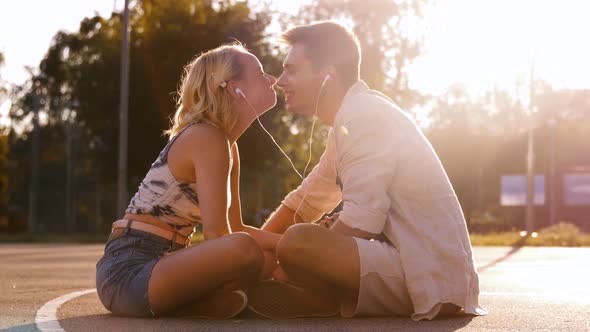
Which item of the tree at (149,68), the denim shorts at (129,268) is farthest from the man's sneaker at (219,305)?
the tree at (149,68)

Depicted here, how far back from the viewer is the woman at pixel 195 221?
551cm

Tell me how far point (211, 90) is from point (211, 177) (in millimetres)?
565

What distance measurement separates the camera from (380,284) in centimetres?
559

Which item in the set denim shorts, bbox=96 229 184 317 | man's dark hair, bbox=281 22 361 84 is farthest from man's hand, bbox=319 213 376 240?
denim shorts, bbox=96 229 184 317

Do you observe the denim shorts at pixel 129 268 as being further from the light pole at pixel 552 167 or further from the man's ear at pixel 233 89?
the light pole at pixel 552 167

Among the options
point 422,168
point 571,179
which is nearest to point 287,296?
point 422,168

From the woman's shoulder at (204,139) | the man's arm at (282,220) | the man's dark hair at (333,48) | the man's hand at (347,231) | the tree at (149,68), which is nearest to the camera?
the man's hand at (347,231)

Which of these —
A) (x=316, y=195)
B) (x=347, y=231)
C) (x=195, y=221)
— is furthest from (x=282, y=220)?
(x=347, y=231)

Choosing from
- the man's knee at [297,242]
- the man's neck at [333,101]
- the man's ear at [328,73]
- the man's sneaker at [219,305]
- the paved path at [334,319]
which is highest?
the man's ear at [328,73]

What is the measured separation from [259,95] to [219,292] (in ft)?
3.79

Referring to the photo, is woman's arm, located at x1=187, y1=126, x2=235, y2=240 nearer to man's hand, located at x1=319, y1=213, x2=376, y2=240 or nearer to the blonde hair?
the blonde hair

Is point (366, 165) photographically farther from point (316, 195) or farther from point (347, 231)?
point (316, 195)

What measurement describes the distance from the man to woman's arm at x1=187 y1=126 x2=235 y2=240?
0.36m

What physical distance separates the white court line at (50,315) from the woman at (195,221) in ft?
1.16
